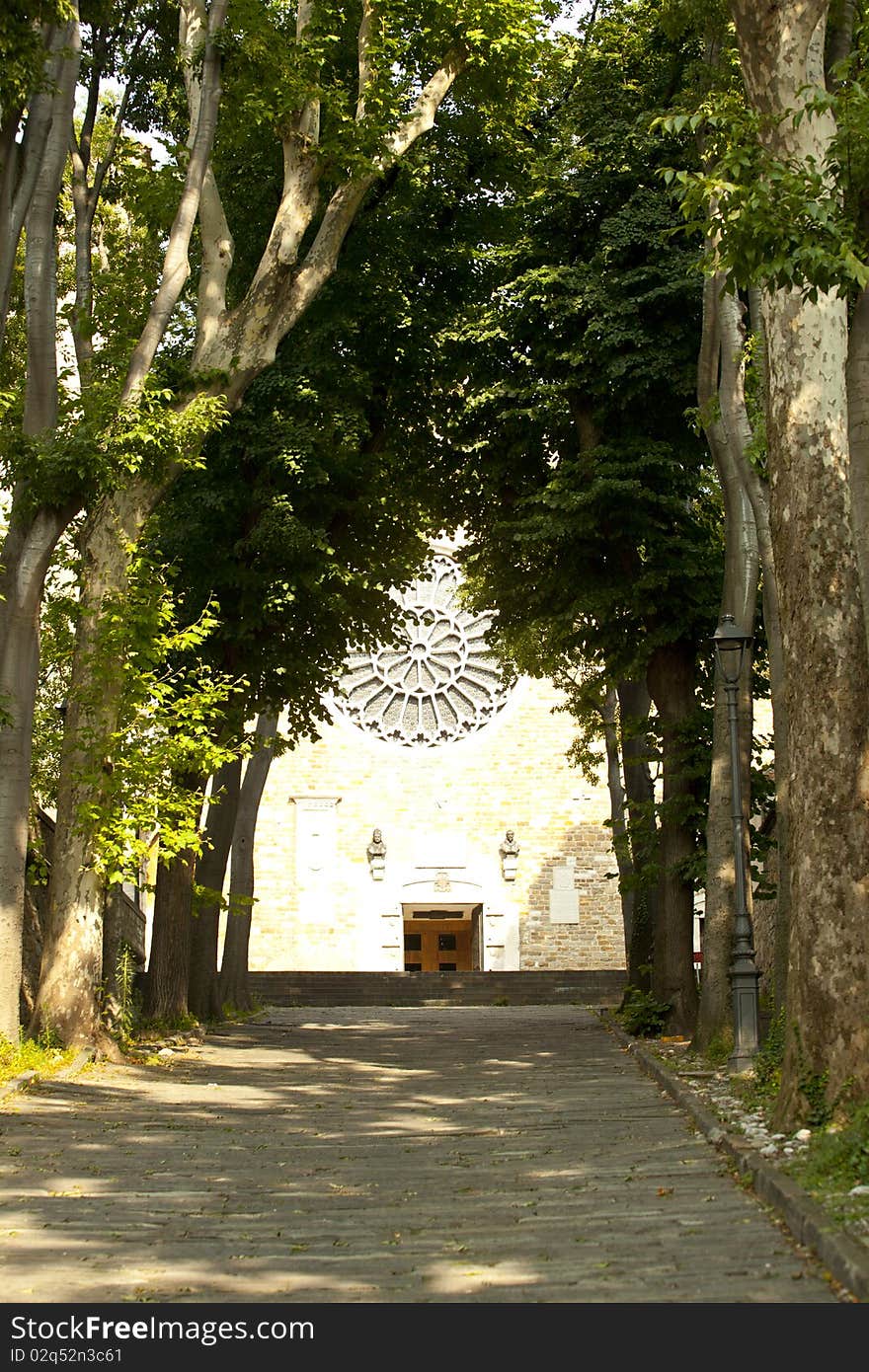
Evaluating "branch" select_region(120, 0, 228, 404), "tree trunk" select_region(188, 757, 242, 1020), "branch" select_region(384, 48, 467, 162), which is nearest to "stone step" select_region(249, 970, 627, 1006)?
"tree trunk" select_region(188, 757, 242, 1020)

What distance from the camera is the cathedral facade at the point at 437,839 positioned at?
35281 millimetres

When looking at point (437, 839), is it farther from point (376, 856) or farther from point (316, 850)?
point (316, 850)

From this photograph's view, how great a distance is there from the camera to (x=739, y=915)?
1222 centimetres

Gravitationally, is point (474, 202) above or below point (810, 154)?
above

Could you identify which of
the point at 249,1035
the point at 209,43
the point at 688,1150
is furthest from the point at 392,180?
the point at 688,1150

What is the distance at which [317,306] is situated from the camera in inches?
704

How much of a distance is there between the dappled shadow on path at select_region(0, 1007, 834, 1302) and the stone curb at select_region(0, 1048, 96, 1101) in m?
0.14

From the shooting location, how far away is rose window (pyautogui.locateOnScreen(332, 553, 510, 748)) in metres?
36.7

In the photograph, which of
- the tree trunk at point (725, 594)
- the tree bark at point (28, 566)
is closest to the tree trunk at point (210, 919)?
the tree bark at point (28, 566)

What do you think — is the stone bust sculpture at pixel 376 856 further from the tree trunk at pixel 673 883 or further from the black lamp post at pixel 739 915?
the black lamp post at pixel 739 915

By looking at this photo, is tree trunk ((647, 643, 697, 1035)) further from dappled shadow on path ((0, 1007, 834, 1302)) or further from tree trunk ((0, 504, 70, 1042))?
tree trunk ((0, 504, 70, 1042))

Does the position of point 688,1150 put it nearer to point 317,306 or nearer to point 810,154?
point 810,154

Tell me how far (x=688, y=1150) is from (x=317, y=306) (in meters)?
11.8
